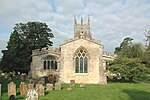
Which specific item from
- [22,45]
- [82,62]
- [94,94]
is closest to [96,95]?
[94,94]

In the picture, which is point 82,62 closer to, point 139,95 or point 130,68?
point 130,68

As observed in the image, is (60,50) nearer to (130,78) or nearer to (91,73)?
(91,73)

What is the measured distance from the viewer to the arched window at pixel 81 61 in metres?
38.3

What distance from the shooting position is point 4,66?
53.8 m

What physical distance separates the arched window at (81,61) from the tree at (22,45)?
1744cm

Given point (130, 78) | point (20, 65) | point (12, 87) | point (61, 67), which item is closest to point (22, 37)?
point (20, 65)

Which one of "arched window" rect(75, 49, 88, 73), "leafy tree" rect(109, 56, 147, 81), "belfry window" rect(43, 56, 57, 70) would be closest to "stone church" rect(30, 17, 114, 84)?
"arched window" rect(75, 49, 88, 73)

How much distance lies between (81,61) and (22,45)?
1986 cm

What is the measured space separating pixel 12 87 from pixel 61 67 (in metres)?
17.6

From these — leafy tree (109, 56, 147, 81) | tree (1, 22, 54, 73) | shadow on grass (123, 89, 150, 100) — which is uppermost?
tree (1, 22, 54, 73)

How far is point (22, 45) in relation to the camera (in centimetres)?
5478

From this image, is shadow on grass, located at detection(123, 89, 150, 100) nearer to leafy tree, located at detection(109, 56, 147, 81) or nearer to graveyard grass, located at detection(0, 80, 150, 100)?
graveyard grass, located at detection(0, 80, 150, 100)

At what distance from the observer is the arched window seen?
3831 cm

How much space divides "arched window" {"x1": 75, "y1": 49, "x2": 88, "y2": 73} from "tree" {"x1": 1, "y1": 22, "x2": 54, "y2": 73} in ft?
57.2
